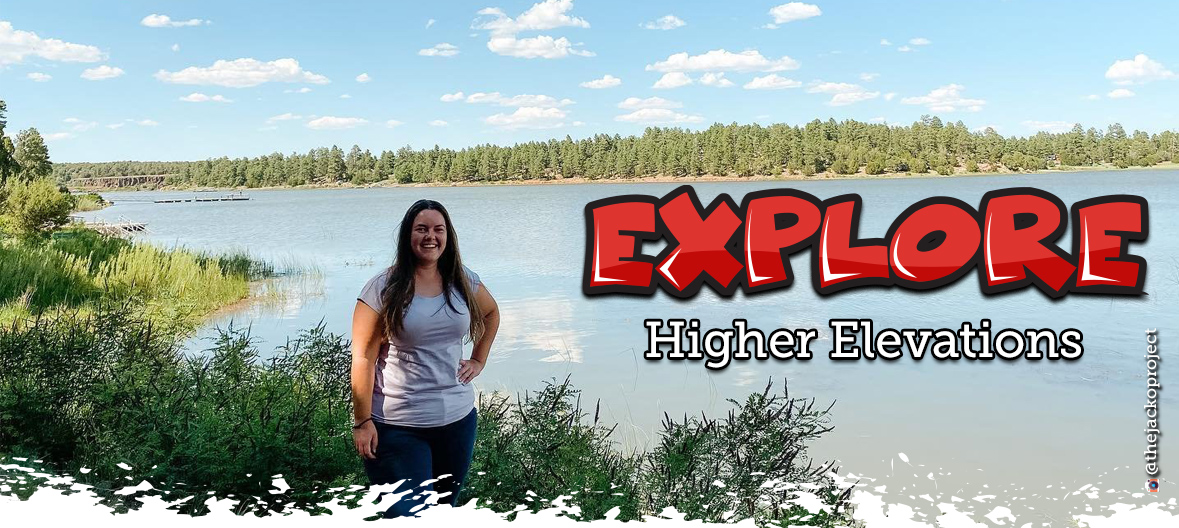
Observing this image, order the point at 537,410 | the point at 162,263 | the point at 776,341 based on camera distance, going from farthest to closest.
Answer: the point at 162,263 < the point at 776,341 < the point at 537,410

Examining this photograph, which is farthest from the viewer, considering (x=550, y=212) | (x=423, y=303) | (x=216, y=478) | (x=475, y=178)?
(x=475, y=178)

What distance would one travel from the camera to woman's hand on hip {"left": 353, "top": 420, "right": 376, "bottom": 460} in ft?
12.0

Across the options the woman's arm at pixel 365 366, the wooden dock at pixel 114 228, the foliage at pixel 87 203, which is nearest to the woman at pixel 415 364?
the woman's arm at pixel 365 366

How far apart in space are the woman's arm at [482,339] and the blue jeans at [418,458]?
24 cm

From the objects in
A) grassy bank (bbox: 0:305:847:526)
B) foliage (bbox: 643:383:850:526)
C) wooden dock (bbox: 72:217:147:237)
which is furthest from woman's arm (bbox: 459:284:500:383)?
wooden dock (bbox: 72:217:147:237)

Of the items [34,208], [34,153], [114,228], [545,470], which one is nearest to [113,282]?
[545,470]

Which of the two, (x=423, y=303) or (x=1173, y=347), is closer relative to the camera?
Result: (x=423, y=303)

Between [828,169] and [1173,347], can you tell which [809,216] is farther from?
[828,169]

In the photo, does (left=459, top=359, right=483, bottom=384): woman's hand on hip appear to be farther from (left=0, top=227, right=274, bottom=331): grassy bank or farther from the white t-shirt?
(left=0, top=227, right=274, bottom=331): grassy bank

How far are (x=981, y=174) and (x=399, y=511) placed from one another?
391 ft

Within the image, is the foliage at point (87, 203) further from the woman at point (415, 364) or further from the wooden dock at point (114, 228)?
the woman at point (415, 364)

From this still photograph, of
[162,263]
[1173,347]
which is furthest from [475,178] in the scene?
[1173,347]

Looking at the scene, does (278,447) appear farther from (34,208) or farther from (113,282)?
(34,208)

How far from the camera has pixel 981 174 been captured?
111 m
